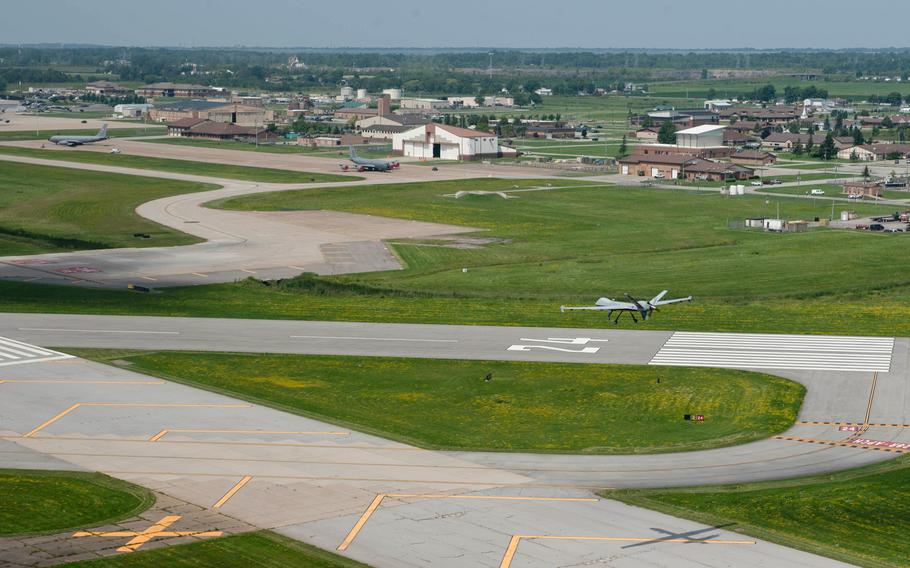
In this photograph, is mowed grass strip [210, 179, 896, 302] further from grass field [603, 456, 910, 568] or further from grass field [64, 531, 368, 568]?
grass field [64, 531, 368, 568]

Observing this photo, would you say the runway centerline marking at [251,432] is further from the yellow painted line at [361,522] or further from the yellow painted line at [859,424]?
the yellow painted line at [859,424]

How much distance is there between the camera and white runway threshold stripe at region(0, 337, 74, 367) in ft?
250

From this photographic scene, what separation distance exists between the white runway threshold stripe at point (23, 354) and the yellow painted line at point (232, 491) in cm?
2666

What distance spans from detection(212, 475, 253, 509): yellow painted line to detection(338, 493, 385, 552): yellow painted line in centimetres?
616

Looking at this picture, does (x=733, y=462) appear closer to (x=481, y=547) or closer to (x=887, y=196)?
(x=481, y=547)

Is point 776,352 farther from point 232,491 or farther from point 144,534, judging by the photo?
point 144,534

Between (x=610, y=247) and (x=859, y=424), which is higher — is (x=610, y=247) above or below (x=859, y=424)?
below

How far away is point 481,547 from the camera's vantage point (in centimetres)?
4759

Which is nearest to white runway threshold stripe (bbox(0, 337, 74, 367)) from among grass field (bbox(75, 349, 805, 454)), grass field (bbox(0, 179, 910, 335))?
grass field (bbox(75, 349, 805, 454))

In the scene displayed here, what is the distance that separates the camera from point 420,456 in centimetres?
5947

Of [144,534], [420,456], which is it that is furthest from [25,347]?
[144,534]

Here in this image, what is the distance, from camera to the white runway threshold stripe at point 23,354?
76.2 m

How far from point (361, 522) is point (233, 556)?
6.16 meters

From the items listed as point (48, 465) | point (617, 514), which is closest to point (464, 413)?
point (617, 514)
